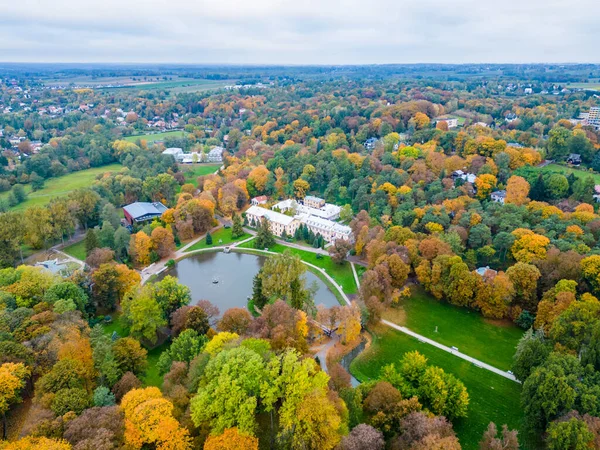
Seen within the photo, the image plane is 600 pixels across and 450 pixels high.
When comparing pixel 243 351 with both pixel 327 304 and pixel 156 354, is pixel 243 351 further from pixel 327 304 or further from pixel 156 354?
pixel 327 304

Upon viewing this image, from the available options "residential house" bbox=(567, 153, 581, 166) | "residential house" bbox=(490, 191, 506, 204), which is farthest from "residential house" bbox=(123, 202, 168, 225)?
"residential house" bbox=(567, 153, 581, 166)

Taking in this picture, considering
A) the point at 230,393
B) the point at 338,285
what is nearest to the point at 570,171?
the point at 338,285

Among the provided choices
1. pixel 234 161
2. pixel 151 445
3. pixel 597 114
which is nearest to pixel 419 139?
pixel 234 161

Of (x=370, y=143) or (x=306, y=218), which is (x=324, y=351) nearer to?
(x=306, y=218)

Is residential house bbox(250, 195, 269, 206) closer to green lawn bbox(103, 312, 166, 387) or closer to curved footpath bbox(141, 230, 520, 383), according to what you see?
curved footpath bbox(141, 230, 520, 383)

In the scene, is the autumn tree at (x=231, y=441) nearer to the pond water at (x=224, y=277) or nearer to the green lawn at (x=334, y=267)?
the pond water at (x=224, y=277)
